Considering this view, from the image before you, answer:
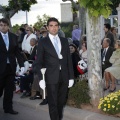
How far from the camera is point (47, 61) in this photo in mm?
5293

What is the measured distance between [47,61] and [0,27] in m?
1.88

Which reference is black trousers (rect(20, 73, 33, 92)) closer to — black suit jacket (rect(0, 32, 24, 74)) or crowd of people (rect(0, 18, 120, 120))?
crowd of people (rect(0, 18, 120, 120))

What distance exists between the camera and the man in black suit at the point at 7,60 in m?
6.57

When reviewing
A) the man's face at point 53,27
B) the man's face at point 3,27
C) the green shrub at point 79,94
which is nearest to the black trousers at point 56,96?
the man's face at point 53,27

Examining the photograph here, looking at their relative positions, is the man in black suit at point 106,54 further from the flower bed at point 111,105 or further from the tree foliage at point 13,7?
the tree foliage at point 13,7

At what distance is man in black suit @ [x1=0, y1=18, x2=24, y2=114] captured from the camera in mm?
6569

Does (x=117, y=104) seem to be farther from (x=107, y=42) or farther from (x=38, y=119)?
(x=107, y=42)

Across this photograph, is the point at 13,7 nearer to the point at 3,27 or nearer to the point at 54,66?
the point at 3,27

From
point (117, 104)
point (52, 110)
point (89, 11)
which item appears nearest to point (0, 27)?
point (89, 11)

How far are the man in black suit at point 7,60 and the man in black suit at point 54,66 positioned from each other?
1.47m

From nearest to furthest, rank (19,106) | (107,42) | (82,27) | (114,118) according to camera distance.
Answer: (114,118), (19,106), (107,42), (82,27)

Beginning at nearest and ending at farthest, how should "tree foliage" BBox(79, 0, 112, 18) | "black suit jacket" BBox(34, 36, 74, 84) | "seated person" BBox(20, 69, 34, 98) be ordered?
1. "black suit jacket" BBox(34, 36, 74, 84)
2. "tree foliage" BBox(79, 0, 112, 18)
3. "seated person" BBox(20, 69, 34, 98)

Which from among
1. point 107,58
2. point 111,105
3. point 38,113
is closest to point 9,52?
point 38,113

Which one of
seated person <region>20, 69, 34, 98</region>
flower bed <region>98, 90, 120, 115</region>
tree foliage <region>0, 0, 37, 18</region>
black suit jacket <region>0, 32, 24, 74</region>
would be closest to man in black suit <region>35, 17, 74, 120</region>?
flower bed <region>98, 90, 120, 115</region>
